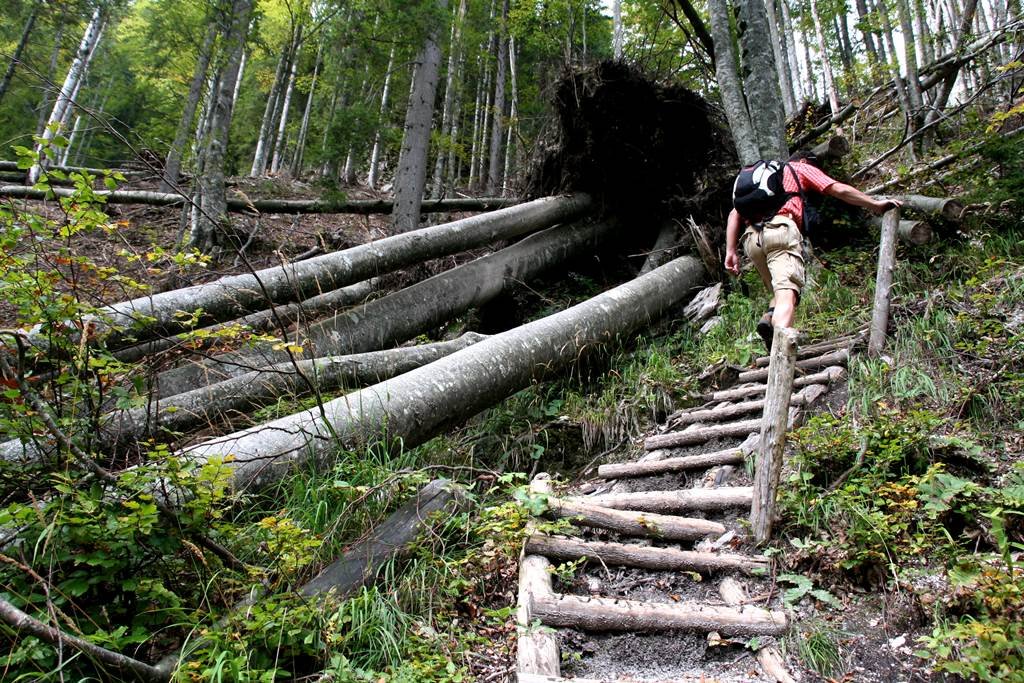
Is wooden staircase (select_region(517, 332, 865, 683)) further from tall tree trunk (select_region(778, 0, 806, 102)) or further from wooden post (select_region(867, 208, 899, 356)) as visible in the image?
tall tree trunk (select_region(778, 0, 806, 102))

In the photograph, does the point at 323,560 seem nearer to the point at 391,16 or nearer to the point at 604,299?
the point at 604,299

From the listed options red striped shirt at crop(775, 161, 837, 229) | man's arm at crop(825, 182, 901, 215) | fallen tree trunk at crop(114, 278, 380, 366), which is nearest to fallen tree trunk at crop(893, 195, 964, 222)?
man's arm at crop(825, 182, 901, 215)

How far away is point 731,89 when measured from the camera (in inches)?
276

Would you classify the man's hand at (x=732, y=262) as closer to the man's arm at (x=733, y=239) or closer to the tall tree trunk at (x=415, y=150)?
the man's arm at (x=733, y=239)

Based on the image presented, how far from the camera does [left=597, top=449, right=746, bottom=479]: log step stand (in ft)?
12.8

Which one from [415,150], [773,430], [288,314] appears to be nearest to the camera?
[773,430]

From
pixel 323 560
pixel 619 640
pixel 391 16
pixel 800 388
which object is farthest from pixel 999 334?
pixel 391 16

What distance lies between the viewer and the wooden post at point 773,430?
2.96 metres

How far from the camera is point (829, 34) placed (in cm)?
2430

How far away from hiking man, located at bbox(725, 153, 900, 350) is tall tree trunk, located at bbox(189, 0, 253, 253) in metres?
6.43

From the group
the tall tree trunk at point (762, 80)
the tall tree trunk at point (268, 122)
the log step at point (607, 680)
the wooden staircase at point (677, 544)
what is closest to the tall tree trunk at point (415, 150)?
the tall tree trunk at point (762, 80)

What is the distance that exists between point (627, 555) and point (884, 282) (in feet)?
10.9

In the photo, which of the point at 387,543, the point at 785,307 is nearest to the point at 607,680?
the point at 387,543

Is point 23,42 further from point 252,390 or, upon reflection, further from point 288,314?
point 252,390
